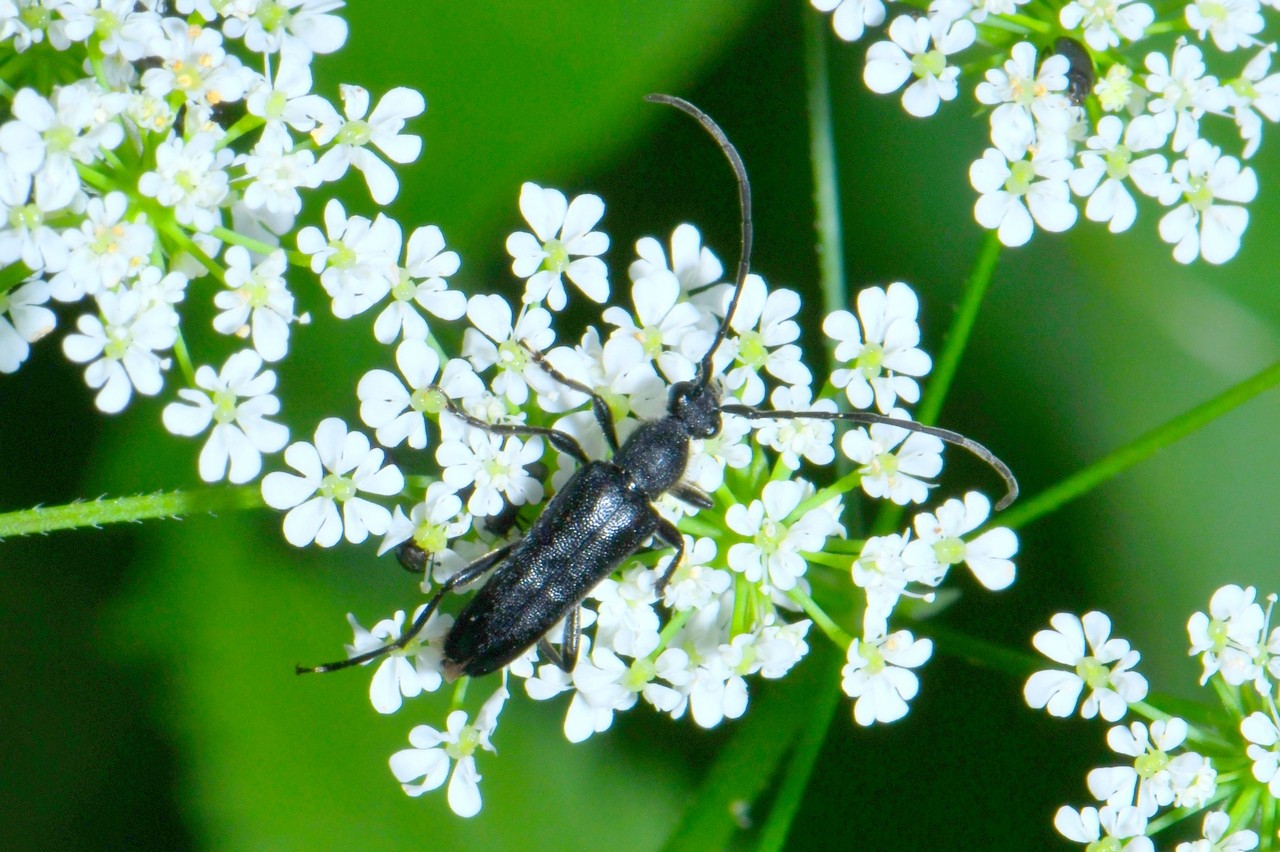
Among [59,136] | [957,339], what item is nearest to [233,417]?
[59,136]

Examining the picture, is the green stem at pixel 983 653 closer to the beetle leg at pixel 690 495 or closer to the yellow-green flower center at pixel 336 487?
the beetle leg at pixel 690 495

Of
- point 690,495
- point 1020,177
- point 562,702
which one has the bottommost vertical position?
point 562,702

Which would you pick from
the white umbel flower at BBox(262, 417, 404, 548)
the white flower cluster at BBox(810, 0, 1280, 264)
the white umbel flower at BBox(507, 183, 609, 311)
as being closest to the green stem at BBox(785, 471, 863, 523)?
the white umbel flower at BBox(507, 183, 609, 311)

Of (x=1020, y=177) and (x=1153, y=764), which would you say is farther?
(x=1020, y=177)

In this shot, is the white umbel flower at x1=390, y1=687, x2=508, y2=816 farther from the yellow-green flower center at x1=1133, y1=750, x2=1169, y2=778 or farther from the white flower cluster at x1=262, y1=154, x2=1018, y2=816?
the yellow-green flower center at x1=1133, y1=750, x2=1169, y2=778

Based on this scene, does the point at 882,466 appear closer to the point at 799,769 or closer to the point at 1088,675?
the point at 1088,675

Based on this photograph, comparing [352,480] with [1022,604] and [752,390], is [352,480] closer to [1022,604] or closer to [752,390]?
[752,390]
